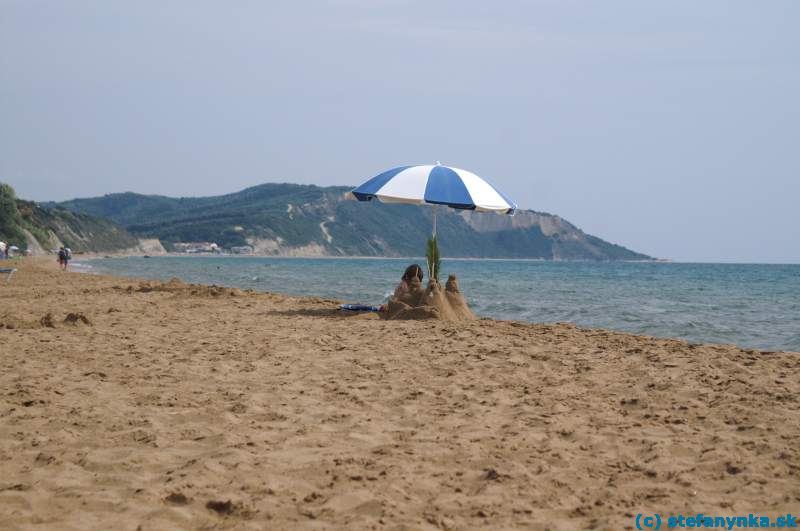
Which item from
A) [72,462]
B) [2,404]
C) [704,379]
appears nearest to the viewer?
[72,462]

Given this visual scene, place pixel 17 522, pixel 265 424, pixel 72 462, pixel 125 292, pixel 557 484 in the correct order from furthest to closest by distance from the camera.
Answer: pixel 125 292, pixel 265 424, pixel 72 462, pixel 557 484, pixel 17 522

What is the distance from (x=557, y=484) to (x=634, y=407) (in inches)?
78.7

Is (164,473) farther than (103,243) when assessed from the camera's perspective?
No

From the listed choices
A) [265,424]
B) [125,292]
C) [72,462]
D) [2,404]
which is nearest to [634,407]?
[265,424]

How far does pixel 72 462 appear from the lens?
4582mm

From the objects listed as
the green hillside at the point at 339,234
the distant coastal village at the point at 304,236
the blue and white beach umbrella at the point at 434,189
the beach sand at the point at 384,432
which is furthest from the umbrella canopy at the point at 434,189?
the green hillside at the point at 339,234

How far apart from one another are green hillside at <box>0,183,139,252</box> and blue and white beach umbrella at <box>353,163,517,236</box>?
72.3 meters

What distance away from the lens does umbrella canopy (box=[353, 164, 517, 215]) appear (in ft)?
38.5

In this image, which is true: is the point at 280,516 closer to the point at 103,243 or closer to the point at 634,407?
the point at 634,407

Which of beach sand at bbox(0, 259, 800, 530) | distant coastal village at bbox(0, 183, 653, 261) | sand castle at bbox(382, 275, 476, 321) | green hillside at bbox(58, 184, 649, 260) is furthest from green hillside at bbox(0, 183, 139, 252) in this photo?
beach sand at bbox(0, 259, 800, 530)

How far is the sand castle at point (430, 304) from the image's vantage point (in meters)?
11.9

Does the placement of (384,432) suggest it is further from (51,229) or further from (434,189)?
(51,229)

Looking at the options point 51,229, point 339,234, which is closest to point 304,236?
point 339,234

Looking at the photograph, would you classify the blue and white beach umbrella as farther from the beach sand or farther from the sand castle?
the beach sand
